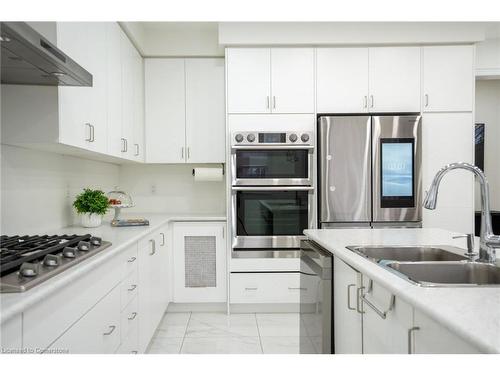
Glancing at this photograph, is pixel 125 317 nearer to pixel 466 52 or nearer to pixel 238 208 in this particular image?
pixel 238 208

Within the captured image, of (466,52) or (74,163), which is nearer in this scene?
(74,163)

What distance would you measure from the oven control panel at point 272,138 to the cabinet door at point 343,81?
0.30 metres

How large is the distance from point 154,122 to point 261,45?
4.07ft

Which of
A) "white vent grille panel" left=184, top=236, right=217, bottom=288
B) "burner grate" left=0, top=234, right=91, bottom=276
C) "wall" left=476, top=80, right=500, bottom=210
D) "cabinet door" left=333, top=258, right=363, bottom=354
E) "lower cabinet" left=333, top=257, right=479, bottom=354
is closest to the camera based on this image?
"lower cabinet" left=333, top=257, right=479, bottom=354

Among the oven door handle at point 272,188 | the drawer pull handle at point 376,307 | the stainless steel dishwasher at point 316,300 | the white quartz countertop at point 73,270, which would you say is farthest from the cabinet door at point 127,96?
the drawer pull handle at point 376,307

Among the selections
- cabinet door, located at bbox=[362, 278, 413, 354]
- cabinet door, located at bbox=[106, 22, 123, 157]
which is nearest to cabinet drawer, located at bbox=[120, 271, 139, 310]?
cabinet door, located at bbox=[106, 22, 123, 157]

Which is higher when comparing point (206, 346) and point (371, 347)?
point (371, 347)

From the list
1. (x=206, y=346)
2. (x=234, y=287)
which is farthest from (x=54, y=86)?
(x=234, y=287)

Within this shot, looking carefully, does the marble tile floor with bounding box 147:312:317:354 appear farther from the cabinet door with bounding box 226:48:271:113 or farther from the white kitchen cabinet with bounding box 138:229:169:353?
the cabinet door with bounding box 226:48:271:113

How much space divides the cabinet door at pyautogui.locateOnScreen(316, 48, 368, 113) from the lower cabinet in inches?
73.2

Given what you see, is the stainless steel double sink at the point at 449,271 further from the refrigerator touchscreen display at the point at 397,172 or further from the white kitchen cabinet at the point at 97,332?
the refrigerator touchscreen display at the point at 397,172

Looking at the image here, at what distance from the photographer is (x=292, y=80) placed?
3219 mm

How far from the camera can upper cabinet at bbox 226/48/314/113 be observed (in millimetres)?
3211

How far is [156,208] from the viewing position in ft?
12.5
